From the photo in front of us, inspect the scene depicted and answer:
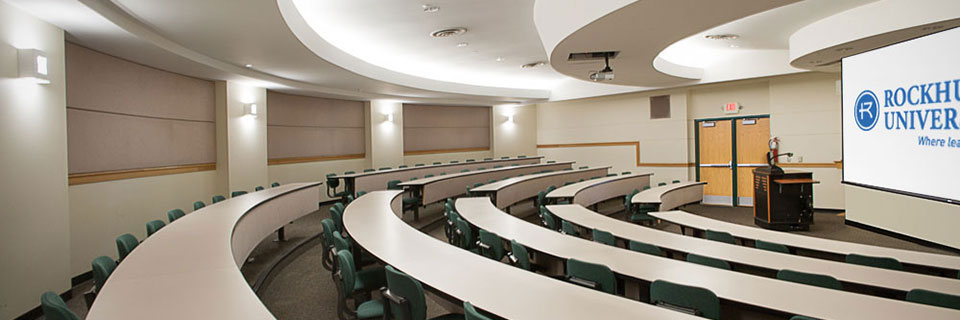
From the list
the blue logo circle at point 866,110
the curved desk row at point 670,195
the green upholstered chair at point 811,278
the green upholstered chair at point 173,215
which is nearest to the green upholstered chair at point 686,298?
the green upholstered chair at point 811,278

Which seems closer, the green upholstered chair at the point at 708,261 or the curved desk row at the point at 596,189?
the green upholstered chair at the point at 708,261

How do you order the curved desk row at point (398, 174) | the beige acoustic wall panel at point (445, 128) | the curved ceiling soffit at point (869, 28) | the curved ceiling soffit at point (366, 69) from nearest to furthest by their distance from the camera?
the curved ceiling soffit at point (869, 28)
the curved ceiling soffit at point (366, 69)
the curved desk row at point (398, 174)
the beige acoustic wall panel at point (445, 128)

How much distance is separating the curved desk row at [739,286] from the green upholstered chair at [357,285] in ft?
4.00

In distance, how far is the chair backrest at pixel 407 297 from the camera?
7.97 feet

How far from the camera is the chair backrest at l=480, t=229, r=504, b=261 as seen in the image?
3.86m

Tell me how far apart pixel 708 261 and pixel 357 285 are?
267 centimetres

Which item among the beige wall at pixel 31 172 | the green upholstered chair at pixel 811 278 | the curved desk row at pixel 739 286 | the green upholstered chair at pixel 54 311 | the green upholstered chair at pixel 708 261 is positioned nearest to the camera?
the green upholstered chair at pixel 54 311

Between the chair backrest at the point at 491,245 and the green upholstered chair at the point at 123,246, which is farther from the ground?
the green upholstered chair at the point at 123,246

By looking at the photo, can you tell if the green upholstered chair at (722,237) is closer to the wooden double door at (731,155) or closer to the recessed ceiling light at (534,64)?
the recessed ceiling light at (534,64)

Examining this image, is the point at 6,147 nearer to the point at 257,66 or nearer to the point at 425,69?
the point at 257,66

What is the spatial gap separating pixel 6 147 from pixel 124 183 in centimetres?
236

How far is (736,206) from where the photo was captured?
413 inches

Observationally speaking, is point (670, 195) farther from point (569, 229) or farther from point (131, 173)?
point (131, 173)

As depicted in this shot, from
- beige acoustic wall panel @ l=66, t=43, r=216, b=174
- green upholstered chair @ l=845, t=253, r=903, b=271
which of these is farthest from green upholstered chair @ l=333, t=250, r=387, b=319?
beige acoustic wall panel @ l=66, t=43, r=216, b=174
